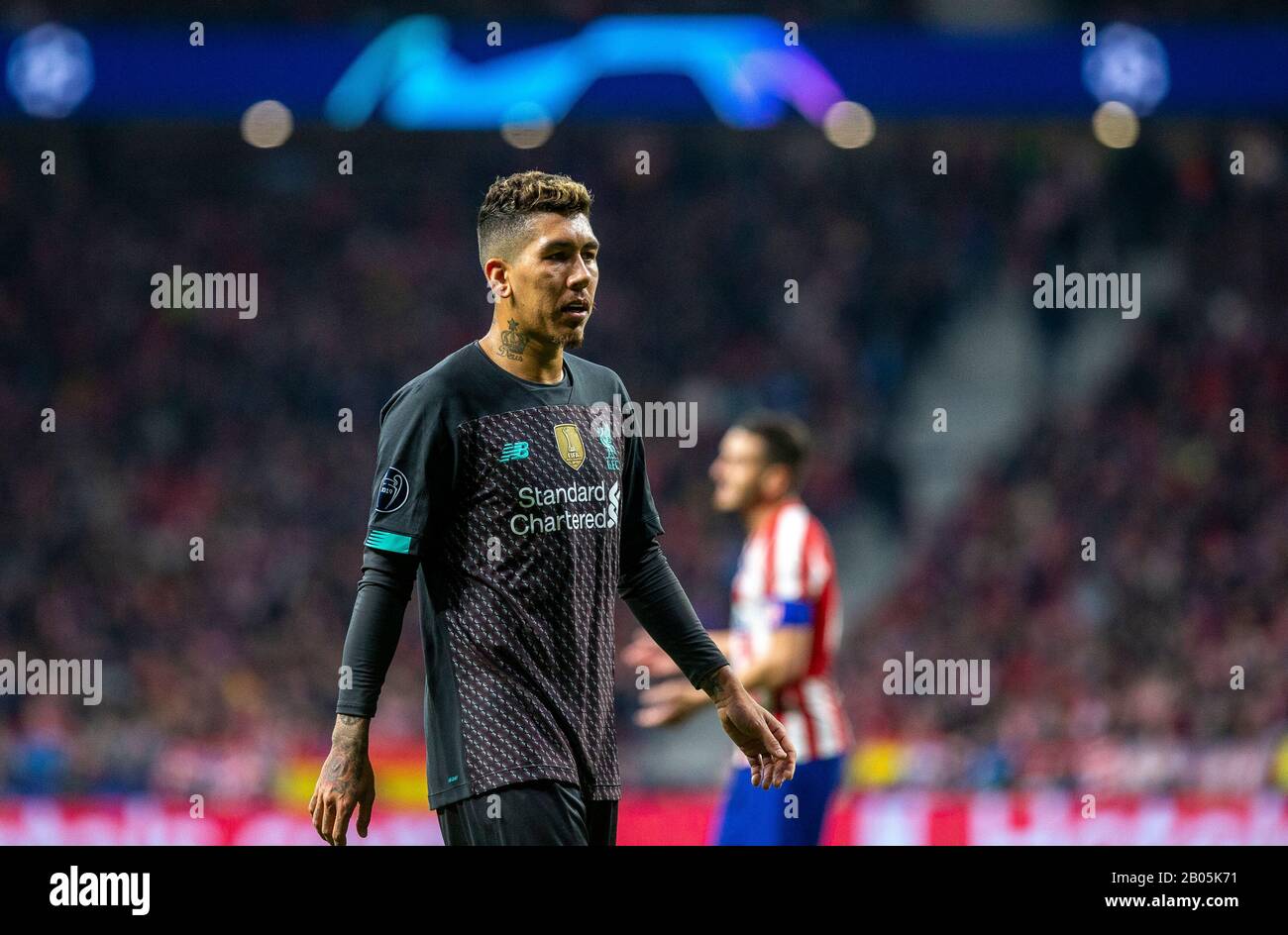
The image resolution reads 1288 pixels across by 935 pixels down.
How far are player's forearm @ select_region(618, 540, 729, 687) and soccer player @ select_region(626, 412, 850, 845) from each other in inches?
70.3

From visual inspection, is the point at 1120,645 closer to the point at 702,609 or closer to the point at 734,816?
the point at 702,609

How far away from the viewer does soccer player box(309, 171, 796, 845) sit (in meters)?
3.82

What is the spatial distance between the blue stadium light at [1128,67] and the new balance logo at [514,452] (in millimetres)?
15969

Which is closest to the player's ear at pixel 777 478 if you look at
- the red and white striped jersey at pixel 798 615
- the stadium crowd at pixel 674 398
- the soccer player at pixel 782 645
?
the soccer player at pixel 782 645

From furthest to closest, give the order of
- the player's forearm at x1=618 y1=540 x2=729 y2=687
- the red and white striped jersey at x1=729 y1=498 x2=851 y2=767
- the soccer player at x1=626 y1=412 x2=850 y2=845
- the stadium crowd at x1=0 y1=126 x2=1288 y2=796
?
the stadium crowd at x1=0 y1=126 x2=1288 y2=796 → the red and white striped jersey at x1=729 y1=498 x2=851 y2=767 → the soccer player at x1=626 y1=412 x2=850 y2=845 → the player's forearm at x1=618 y1=540 x2=729 y2=687

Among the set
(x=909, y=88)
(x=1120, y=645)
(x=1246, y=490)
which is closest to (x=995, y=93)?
(x=909, y=88)

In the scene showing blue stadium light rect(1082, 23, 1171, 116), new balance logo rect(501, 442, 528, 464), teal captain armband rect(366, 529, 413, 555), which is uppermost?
blue stadium light rect(1082, 23, 1171, 116)

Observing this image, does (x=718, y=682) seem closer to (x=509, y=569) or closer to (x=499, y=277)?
(x=509, y=569)

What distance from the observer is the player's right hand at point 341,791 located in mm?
3670

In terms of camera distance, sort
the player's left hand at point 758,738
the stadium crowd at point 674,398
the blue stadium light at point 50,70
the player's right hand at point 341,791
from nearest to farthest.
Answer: the player's right hand at point 341,791 → the player's left hand at point 758,738 → the stadium crowd at point 674,398 → the blue stadium light at point 50,70

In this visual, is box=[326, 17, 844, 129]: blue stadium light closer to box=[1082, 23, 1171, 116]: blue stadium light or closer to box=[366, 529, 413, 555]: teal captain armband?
box=[1082, 23, 1171, 116]: blue stadium light

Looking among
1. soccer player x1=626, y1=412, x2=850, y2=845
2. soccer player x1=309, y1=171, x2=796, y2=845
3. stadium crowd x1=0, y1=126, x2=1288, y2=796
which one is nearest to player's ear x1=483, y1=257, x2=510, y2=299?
soccer player x1=309, y1=171, x2=796, y2=845

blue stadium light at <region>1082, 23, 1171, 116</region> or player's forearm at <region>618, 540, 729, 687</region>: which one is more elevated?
blue stadium light at <region>1082, 23, 1171, 116</region>

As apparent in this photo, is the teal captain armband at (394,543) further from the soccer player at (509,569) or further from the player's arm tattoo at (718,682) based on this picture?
the player's arm tattoo at (718,682)
